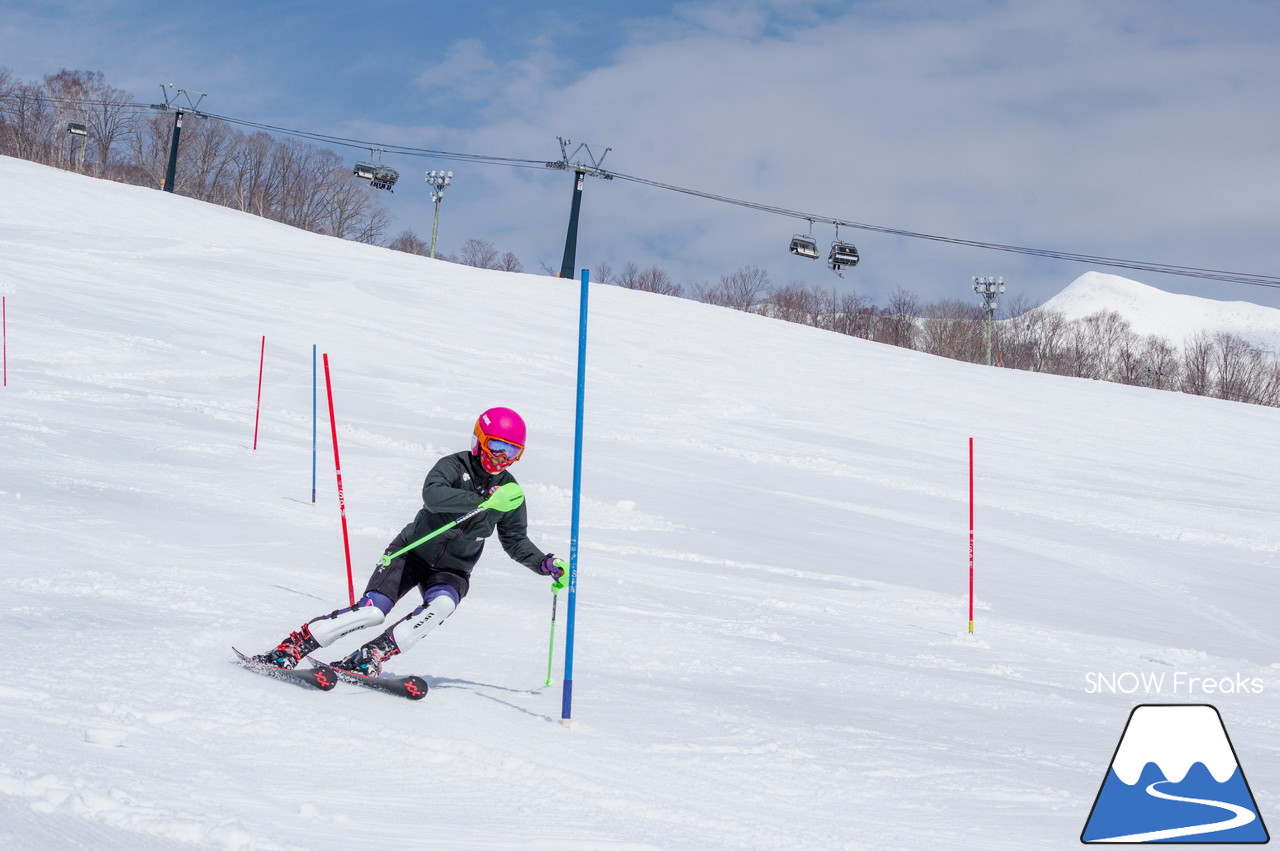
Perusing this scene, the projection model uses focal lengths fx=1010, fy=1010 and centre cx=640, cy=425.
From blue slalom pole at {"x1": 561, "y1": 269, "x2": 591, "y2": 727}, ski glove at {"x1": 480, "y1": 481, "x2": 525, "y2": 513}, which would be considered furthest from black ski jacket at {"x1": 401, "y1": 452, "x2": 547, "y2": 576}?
blue slalom pole at {"x1": 561, "y1": 269, "x2": 591, "y2": 727}

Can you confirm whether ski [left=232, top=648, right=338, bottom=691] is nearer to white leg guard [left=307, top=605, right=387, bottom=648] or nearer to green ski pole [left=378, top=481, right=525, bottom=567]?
white leg guard [left=307, top=605, right=387, bottom=648]

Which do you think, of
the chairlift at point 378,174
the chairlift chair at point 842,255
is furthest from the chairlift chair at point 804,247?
the chairlift at point 378,174

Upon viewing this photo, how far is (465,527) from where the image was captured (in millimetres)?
5941

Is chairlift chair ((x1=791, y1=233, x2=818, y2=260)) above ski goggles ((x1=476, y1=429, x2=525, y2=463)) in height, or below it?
above

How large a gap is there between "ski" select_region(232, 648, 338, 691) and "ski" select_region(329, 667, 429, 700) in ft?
0.31

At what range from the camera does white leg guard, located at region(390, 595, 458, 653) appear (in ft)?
18.9

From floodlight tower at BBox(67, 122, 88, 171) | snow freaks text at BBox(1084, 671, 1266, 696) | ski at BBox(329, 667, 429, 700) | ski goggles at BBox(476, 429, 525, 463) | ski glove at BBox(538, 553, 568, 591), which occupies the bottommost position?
A: snow freaks text at BBox(1084, 671, 1266, 696)

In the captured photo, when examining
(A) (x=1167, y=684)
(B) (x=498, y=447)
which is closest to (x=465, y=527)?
(B) (x=498, y=447)

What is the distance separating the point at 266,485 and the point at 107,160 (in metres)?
75.5

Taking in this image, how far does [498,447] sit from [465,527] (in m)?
0.52

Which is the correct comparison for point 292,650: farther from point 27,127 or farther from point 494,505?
point 27,127

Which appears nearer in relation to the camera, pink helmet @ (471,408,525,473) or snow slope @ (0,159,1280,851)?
snow slope @ (0,159,1280,851)

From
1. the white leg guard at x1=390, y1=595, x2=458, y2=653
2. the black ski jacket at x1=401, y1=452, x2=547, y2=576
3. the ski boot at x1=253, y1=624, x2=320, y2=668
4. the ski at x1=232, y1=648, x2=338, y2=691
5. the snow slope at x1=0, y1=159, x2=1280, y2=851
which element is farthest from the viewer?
the black ski jacket at x1=401, y1=452, x2=547, y2=576

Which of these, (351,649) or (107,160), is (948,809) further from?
(107,160)
